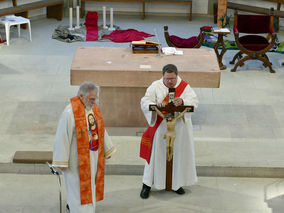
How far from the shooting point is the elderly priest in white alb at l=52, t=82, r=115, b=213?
514 centimetres

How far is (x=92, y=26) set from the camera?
13.1m

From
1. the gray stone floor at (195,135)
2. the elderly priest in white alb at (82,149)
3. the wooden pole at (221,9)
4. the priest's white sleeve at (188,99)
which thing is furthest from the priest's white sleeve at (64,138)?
the wooden pole at (221,9)

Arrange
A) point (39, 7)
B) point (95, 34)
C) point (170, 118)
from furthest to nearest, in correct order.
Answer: point (39, 7) → point (95, 34) → point (170, 118)

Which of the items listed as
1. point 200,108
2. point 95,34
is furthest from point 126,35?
point 200,108

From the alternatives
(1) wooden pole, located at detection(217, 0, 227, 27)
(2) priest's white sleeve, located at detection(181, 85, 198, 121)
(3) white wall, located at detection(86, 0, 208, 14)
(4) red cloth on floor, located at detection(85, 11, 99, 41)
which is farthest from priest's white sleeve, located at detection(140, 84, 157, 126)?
(3) white wall, located at detection(86, 0, 208, 14)

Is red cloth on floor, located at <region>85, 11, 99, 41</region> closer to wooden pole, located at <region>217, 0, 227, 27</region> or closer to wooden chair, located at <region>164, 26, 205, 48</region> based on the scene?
wooden chair, located at <region>164, 26, 205, 48</region>

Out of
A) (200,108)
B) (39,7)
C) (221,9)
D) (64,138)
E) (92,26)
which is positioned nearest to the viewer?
(64,138)

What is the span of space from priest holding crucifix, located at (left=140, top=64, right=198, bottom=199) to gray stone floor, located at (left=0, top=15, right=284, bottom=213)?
0.24m

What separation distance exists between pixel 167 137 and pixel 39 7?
7888 millimetres

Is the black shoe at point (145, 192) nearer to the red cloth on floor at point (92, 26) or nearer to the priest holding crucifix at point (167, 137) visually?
the priest holding crucifix at point (167, 137)

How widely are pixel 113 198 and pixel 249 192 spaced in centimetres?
153

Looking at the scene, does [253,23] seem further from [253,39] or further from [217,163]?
[217,163]

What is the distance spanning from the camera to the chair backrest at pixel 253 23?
422 inches

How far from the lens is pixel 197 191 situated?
636 cm
